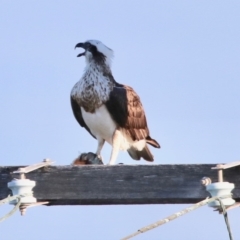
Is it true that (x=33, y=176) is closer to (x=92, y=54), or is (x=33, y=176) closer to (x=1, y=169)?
(x=1, y=169)

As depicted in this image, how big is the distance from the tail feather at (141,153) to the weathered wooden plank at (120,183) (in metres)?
3.92

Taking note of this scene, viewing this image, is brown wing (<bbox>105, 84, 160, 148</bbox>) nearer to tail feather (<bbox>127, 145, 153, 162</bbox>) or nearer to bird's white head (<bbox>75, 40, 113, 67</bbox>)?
tail feather (<bbox>127, 145, 153, 162</bbox>)

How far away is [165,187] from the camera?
493cm

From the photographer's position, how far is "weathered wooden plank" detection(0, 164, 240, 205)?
16.1ft

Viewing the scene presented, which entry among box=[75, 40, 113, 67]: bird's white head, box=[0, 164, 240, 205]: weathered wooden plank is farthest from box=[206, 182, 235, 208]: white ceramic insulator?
box=[75, 40, 113, 67]: bird's white head

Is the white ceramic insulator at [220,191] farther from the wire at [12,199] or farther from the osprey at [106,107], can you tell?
the osprey at [106,107]

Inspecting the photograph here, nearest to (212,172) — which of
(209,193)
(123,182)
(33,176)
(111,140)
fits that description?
(209,193)

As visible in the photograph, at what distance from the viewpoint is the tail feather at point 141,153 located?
9.09 metres

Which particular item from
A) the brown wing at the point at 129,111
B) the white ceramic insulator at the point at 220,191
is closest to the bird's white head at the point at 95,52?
the brown wing at the point at 129,111

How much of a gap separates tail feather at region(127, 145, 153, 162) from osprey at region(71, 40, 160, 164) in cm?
13

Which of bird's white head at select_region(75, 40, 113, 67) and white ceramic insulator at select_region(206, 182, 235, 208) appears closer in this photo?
white ceramic insulator at select_region(206, 182, 235, 208)

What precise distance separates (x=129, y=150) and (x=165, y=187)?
4179mm

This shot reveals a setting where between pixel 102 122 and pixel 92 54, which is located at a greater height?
pixel 92 54

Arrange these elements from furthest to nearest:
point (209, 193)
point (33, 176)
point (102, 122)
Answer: point (102, 122) < point (33, 176) < point (209, 193)
